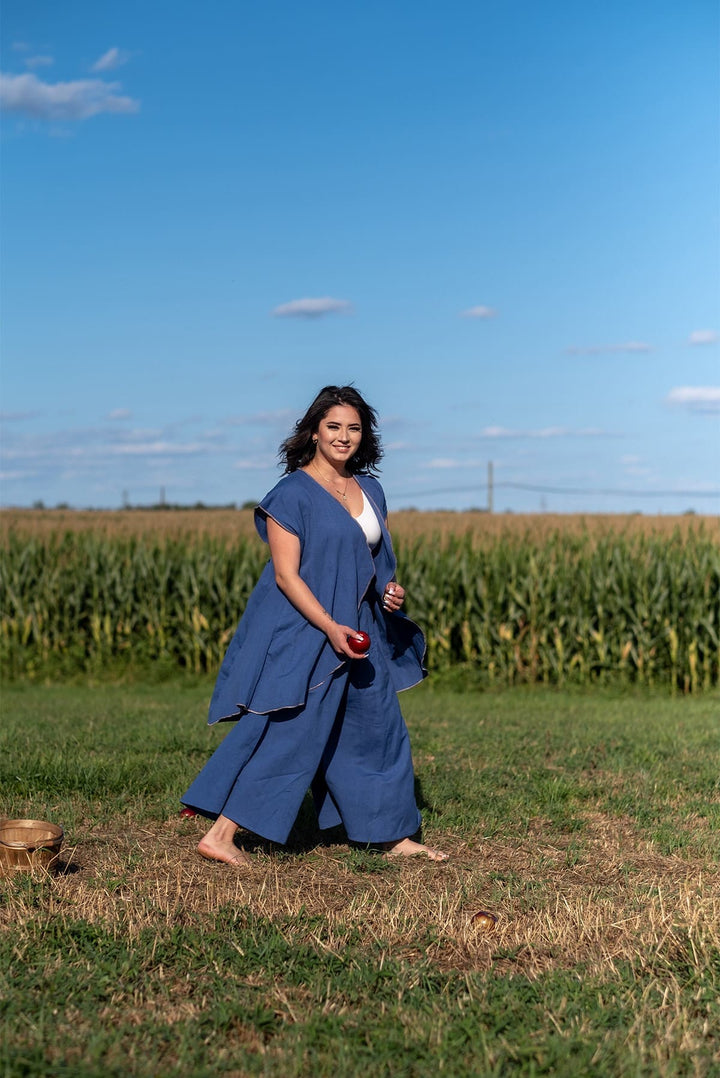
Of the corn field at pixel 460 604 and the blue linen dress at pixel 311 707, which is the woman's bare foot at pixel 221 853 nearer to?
the blue linen dress at pixel 311 707

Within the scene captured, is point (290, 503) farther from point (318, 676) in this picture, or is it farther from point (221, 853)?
point (221, 853)

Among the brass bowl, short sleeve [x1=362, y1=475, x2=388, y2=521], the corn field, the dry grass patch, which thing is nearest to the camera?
the dry grass patch

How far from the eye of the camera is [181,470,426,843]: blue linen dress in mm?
5250

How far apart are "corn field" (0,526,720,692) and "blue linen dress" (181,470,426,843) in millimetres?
9071

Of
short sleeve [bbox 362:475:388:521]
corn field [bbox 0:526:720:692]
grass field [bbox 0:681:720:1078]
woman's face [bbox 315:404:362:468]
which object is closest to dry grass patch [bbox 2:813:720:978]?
grass field [bbox 0:681:720:1078]

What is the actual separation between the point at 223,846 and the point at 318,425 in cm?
213

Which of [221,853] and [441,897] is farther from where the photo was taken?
[221,853]

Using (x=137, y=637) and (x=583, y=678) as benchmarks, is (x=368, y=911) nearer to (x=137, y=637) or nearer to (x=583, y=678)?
(x=583, y=678)

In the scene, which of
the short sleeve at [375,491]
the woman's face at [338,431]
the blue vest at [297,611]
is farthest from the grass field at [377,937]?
the woman's face at [338,431]

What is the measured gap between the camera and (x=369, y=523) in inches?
216

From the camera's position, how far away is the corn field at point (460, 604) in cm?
1430

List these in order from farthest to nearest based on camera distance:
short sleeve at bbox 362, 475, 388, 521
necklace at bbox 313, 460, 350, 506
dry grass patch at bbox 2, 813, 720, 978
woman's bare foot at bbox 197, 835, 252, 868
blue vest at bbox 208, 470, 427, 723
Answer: short sleeve at bbox 362, 475, 388, 521 < necklace at bbox 313, 460, 350, 506 < woman's bare foot at bbox 197, 835, 252, 868 < blue vest at bbox 208, 470, 427, 723 < dry grass patch at bbox 2, 813, 720, 978

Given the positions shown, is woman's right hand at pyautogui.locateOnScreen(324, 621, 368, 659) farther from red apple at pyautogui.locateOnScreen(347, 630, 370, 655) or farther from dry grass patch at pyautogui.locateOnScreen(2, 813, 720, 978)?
dry grass patch at pyautogui.locateOnScreen(2, 813, 720, 978)

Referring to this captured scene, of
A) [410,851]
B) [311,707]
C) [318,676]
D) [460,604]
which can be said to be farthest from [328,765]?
[460,604]
